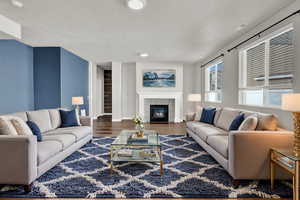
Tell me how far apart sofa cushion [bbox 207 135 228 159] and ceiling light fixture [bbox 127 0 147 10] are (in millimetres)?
2347

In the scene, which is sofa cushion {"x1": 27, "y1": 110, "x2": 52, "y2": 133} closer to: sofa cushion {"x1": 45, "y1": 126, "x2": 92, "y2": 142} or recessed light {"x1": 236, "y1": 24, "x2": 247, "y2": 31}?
sofa cushion {"x1": 45, "y1": 126, "x2": 92, "y2": 142}

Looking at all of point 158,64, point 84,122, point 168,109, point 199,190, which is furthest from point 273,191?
point 158,64

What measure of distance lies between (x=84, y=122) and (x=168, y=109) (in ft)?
13.8

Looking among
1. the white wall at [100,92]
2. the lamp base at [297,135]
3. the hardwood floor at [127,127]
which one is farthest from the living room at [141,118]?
the white wall at [100,92]

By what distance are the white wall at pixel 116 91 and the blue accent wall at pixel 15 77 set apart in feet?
9.96

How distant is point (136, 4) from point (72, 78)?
420 cm

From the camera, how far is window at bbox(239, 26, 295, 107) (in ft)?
9.11

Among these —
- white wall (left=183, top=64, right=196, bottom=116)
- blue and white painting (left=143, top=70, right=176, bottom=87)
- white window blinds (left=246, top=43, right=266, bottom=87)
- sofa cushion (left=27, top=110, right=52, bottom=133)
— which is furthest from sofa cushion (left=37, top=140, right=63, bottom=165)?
white wall (left=183, top=64, right=196, bottom=116)

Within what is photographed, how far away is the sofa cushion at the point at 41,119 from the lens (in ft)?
10.1

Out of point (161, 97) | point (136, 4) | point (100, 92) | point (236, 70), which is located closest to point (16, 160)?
point (136, 4)

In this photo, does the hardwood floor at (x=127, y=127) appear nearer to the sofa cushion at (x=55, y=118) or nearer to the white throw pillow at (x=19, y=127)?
the sofa cushion at (x=55, y=118)

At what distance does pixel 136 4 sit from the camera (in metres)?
2.58

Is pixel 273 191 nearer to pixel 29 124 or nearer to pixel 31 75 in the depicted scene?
pixel 29 124

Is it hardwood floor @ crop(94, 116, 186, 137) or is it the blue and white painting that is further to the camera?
the blue and white painting
